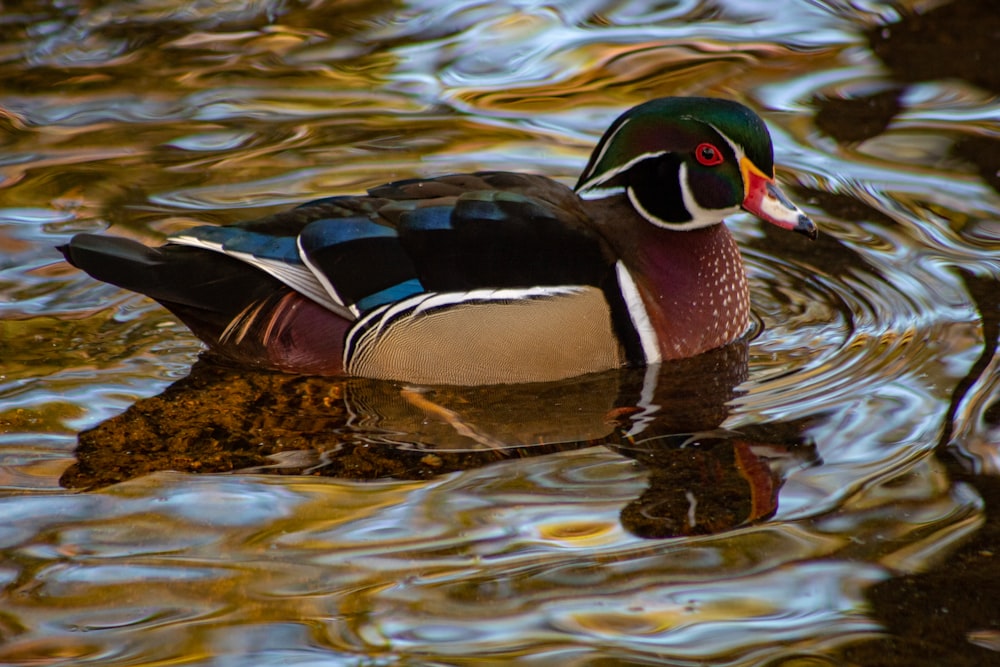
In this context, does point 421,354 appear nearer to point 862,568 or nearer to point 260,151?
point 862,568

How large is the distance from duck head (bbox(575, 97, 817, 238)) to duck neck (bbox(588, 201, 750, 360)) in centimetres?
10

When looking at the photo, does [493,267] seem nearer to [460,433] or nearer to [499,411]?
[499,411]

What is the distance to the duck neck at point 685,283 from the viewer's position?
553cm

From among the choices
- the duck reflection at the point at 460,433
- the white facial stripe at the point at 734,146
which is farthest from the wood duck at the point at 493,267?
the duck reflection at the point at 460,433

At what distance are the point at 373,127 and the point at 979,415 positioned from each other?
4.18 meters

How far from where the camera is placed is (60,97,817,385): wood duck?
5.29 meters

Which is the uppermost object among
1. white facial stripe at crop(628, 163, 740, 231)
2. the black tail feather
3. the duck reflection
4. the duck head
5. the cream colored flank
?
the duck head

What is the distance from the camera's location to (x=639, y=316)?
216 inches

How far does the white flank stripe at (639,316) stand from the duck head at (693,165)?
0.37 meters

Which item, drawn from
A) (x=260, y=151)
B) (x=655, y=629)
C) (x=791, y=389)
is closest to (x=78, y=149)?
(x=260, y=151)

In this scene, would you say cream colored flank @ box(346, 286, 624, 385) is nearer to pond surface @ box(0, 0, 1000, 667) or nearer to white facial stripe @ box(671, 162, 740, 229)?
pond surface @ box(0, 0, 1000, 667)

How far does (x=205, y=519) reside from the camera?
14.6 ft

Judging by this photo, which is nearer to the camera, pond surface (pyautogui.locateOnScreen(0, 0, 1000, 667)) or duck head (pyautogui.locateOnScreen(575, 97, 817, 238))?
pond surface (pyautogui.locateOnScreen(0, 0, 1000, 667))

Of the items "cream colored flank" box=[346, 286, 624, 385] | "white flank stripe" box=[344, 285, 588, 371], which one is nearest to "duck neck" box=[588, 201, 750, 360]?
"cream colored flank" box=[346, 286, 624, 385]
